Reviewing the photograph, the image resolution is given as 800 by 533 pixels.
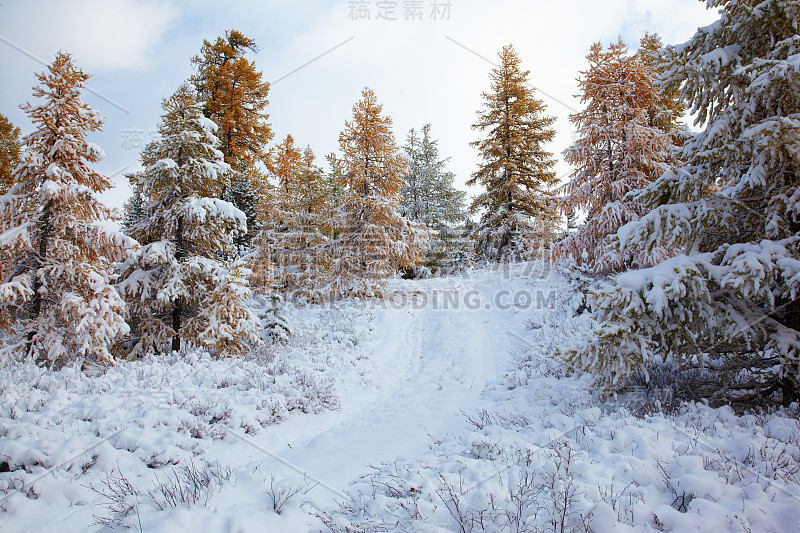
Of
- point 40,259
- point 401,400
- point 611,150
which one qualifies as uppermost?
point 611,150

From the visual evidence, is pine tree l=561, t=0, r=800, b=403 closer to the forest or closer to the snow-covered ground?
the forest

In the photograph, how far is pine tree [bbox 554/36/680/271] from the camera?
13.0 m

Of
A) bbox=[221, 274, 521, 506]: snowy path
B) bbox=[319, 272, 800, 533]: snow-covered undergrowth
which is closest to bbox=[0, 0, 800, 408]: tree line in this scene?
bbox=[319, 272, 800, 533]: snow-covered undergrowth

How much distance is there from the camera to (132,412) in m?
6.39

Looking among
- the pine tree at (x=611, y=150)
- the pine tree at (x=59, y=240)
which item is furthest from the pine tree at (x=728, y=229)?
the pine tree at (x=59, y=240)

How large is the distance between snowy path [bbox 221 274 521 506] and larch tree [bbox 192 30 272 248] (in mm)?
10556

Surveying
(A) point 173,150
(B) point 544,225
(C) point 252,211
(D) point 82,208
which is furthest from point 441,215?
(D) point 82,208

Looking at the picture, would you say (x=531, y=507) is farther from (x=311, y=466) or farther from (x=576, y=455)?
(x=311, y=466)

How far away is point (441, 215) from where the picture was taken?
30.6m

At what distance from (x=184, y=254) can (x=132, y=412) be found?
5829 millimetres

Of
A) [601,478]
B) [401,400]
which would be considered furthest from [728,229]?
[401,400]

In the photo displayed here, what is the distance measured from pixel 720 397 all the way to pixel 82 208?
13607 millimetres

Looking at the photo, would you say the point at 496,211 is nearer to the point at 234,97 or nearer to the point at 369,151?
the point at 369,151

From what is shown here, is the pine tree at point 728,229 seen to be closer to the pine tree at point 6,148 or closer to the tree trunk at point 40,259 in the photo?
the tree trunk at point 40,259
